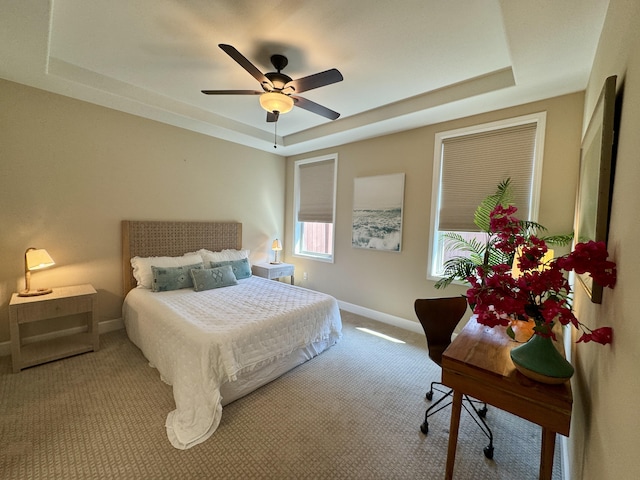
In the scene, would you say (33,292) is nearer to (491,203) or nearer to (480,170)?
(491,203)

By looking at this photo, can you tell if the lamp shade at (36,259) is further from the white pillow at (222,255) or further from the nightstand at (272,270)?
the nightstand at (272,270)

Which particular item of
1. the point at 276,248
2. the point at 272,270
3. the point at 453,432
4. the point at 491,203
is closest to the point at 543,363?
the point at 453,432

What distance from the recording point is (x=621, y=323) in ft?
2.66

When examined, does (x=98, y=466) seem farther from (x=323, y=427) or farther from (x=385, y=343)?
(x=385, y=343)

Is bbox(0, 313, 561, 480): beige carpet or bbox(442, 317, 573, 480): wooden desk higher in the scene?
bbox(442, 317, 573, 480): wooden desk

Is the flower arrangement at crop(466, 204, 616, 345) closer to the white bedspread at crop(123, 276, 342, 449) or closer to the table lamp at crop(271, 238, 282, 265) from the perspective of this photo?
the white bedspread at crop(123, 276, 342, 449)

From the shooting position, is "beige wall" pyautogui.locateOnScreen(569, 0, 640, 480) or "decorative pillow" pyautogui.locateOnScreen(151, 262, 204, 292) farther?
"decorative pillow" pyautogui.locateOnScreen(151, 262, 204, 292)

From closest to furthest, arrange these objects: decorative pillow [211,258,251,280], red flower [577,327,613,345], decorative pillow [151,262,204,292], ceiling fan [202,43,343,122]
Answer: red flower [577,327,613,345]
ceiling fan [202,43,343,122]
decorative pillow [151,262,204,292]
decorative pillow [211,258,251,280]

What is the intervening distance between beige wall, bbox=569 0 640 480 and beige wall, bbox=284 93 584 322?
1473mm

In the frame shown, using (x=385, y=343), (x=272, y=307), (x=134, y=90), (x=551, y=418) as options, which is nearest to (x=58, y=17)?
(x=134, y=90)

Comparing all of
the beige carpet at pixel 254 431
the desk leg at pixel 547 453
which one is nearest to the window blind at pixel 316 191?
the beige carpet at pixel 254 431

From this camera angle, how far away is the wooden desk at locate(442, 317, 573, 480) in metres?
1.09

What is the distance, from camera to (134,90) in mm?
2832

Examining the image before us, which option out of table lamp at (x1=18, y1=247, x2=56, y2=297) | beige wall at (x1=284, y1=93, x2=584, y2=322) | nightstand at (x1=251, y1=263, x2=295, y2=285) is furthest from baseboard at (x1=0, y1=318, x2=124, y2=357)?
beige wall at (x1=284, y1=93, x2=584, y2=322)
